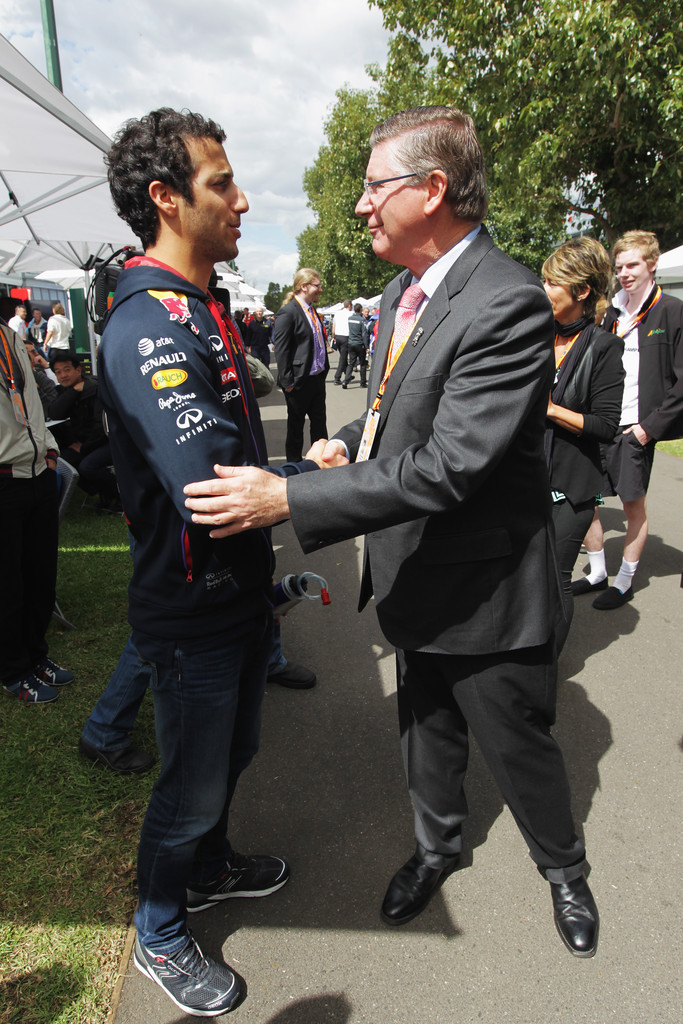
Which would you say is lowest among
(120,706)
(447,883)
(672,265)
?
(447,883)

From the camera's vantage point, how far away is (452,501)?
61.2 inches

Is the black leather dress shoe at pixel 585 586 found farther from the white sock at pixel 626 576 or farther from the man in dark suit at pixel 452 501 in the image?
the man in dark suit at pixel 452 501

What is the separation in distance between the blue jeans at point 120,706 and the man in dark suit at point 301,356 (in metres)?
5.18

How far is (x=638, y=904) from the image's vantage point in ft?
7.20

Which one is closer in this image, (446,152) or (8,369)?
(446,152)

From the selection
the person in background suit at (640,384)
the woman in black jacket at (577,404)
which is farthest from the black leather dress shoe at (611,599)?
the woman in black jacket at (577,404)

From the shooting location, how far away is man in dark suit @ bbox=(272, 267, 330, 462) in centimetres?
752

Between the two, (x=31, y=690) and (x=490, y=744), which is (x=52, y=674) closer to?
(x=31, y=690)

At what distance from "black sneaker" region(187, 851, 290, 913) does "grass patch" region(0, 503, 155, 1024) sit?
0.74 ft

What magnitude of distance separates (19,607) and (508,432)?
110 inches

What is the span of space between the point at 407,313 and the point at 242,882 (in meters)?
1.89

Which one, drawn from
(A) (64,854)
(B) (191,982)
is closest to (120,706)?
(A) (64,854)

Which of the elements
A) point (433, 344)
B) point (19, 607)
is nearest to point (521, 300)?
point (433, 344)

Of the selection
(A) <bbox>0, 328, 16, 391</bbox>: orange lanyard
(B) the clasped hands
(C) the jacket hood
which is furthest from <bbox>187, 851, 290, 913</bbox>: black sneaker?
(A) <bbox>0, 328, 16, 391</bbox>: orange lanyard
